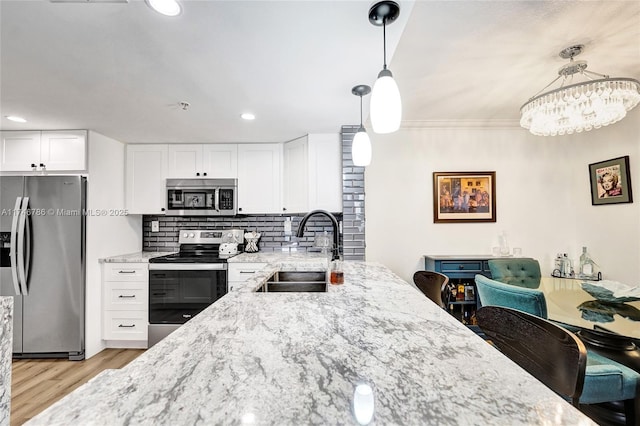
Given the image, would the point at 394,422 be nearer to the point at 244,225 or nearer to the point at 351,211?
the point at 351,211

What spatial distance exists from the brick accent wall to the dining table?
156 centimetres

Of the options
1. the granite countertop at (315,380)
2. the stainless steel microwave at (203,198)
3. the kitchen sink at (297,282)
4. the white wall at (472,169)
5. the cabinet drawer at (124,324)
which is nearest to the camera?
the granite countertop at (315,380)

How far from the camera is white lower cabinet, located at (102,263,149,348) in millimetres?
2926

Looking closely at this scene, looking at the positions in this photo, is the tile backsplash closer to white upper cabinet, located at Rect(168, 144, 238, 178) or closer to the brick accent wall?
white upper cabinet, located at Rect(168, 144, 238, 178)

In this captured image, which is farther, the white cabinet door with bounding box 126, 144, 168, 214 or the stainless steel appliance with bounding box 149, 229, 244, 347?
the white cabinet door with bounding box 126, 144, 168, 214

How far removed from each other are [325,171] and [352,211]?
1.66 ft

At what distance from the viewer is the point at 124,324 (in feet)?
9.59

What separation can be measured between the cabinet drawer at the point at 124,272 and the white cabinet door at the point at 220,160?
1.20 m

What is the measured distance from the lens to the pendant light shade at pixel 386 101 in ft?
3.55

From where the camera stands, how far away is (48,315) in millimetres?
2693

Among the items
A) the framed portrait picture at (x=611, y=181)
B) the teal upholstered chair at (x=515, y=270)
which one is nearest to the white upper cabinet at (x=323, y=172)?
the teal upholstered chair at (x=515, y=270)

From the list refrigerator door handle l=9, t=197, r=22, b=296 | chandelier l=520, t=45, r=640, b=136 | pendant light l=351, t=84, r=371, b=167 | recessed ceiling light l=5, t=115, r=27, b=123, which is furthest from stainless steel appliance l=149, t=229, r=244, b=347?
chandelier l=520, t=45, r=640, b=136

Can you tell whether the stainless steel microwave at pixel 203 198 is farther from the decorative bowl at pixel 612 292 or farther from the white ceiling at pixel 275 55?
the decorative bowl at pixel 612 292

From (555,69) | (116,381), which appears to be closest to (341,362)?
(116,381)
